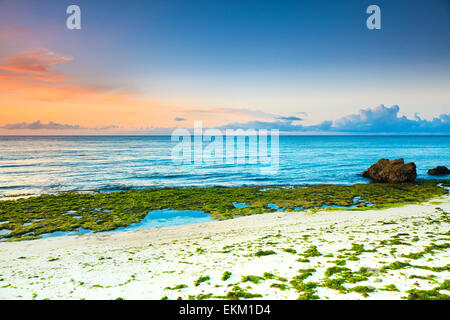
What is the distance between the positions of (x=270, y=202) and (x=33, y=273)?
1803 centimetres

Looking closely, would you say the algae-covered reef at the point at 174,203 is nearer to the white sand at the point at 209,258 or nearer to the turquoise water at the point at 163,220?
the turquoise water at the point at 163,220

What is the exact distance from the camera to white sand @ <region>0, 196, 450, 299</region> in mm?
7691

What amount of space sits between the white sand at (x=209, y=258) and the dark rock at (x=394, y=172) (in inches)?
651

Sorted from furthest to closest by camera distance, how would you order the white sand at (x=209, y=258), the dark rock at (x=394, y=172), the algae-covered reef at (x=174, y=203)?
1. the dark rock at (x=394, y=172)
2. the algae-covered reef at (x=174, y=203)
3. the white sand at (x=209, y=258)

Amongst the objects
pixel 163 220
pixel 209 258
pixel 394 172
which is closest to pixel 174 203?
pixel 163 220

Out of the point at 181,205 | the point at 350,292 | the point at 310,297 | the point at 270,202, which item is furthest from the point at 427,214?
the point at 181,205

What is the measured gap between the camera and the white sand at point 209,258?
25.2 feet

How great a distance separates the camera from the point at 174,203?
2303 centimetres

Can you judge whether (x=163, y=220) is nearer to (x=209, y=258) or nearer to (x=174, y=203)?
(x=174, y=203)

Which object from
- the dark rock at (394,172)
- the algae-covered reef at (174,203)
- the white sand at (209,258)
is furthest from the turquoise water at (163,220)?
the dark rock at (394,172)

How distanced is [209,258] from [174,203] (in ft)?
43.7

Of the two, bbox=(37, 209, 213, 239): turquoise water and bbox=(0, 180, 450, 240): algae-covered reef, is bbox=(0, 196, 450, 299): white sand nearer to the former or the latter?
bbox=(37, 209, 213, 239): turquoise water

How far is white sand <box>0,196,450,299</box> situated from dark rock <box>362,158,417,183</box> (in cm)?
1653

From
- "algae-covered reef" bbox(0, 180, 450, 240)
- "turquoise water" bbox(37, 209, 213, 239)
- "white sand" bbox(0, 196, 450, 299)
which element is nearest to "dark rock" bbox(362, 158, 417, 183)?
"algae-covered reef" bbox(0, 180, 450, 240)
